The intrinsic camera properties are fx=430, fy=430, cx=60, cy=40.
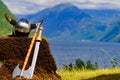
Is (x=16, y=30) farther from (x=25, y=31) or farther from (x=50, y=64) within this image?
(x=50, y=64)

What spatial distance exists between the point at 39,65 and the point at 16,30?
1.25 metres

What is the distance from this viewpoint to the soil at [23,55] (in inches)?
489

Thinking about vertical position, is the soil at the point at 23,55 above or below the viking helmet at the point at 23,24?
below

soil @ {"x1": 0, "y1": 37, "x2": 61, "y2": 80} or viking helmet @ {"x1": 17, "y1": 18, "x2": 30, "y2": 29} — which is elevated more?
viking helmet @ {"x1": 17, "y1": 18, "x2": 30, "y2": 29}

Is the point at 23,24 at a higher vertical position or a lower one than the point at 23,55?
higher

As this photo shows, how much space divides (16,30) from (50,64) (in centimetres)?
143

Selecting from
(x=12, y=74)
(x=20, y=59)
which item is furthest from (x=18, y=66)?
(x=20, y=59)

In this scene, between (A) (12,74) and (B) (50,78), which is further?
(B) (50,78)

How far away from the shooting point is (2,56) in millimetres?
12391

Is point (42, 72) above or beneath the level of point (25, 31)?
beneath

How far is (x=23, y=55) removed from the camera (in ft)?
41.2

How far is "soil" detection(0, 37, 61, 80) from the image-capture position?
12.4 meters

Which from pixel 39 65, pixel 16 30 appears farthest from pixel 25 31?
pixel 39 65

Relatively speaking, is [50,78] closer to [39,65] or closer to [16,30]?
[39,65]
